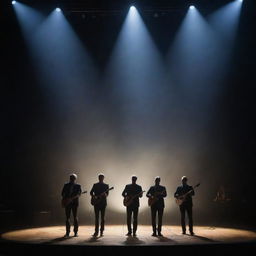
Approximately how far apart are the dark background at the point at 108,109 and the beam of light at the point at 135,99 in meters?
0.34

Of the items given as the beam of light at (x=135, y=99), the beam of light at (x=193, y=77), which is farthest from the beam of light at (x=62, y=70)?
the beam of light at (x=193, y=77)

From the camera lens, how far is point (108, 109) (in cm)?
1473

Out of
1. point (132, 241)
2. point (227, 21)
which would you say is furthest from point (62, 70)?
point (132, 241)

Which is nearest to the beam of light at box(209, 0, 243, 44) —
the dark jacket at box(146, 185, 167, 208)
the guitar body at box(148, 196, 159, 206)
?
the dark jacket at box(146, 185, 167, 208)

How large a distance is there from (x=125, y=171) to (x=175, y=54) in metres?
4.64

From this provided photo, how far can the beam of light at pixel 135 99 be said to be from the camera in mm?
14414

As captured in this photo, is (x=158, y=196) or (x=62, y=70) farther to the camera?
(x=62, y=70)

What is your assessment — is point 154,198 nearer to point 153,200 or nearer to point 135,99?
point 153,200

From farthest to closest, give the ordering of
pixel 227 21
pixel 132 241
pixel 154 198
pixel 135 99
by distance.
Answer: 1. pixel 135 99
2. pixel 227 21
3. pixel 154 198
4. pixel 132 241

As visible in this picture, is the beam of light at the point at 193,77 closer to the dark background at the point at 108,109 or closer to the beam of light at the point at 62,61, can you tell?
the dark background at the point at 108,109

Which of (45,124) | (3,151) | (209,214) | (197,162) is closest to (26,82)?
(45,124)

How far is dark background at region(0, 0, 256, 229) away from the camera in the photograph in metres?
14.4

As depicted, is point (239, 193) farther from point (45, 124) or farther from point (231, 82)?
point (45, 124)

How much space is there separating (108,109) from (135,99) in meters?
1.05
